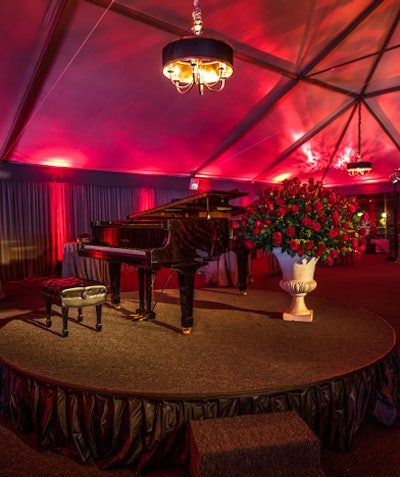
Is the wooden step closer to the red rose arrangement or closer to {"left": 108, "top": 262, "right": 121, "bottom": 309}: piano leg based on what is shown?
the red rose arrangement

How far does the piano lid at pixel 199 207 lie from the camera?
3.83 m

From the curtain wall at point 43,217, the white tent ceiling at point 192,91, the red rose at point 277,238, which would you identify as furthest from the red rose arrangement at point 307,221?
the curtain wall at point 43,217

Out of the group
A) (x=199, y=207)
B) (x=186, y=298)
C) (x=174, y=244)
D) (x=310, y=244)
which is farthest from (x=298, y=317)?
(x=199, y=207)

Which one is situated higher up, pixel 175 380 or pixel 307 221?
pixel 307 221

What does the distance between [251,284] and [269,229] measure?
4683mm

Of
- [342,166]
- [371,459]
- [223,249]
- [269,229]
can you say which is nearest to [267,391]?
[371,459]

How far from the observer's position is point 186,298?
11.2 ft

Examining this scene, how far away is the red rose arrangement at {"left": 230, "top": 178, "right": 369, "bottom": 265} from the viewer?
10.5 feet

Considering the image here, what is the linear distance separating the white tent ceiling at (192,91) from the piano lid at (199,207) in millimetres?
3047

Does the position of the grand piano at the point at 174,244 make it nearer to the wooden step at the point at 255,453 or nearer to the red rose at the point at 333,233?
the red rose at the point at 333,233

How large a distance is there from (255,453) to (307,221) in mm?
1863

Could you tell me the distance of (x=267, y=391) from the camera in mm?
2221

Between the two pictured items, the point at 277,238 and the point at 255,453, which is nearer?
the point at 255,453

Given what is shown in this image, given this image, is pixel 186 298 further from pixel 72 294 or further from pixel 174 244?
pixel 72 294
